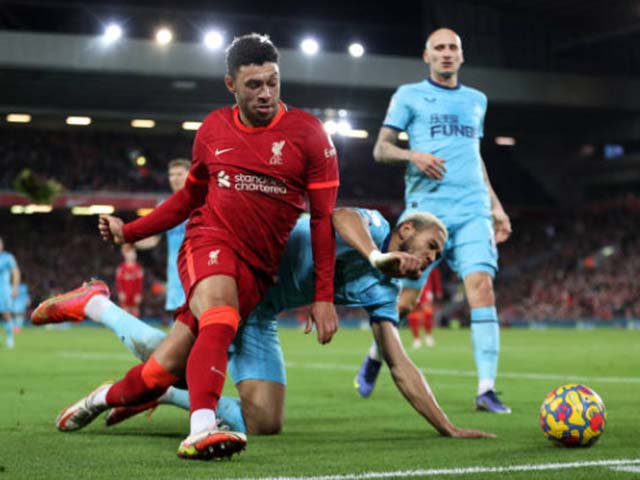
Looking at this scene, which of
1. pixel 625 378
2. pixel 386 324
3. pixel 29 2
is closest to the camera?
pixel 386 324

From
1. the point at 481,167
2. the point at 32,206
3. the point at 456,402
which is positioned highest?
the point at 32,206

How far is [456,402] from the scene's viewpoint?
7504 millimetres

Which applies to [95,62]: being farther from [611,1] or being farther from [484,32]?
[611,1]

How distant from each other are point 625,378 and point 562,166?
35874 mm

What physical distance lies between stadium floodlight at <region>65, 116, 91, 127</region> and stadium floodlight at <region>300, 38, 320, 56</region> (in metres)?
8.59

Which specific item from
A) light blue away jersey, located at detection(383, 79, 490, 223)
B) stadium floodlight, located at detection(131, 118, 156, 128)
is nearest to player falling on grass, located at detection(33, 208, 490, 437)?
light blue away jersey, located at detection(383, 79, 490, 223)

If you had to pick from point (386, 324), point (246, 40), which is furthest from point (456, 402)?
point (246, 40)

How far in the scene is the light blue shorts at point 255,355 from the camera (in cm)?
584

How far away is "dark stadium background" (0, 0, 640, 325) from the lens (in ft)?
105

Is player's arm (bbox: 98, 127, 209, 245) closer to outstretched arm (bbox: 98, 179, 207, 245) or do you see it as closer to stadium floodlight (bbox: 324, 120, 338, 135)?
outstretched arm (bbox: 98, 179, 207, 245)

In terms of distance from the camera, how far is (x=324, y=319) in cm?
478

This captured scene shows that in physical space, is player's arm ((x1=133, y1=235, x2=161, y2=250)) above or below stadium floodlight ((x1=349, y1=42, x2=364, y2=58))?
below

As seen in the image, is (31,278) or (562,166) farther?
(562,166)

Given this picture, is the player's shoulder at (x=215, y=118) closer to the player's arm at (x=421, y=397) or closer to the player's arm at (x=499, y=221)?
the player's arm at (x=421, y=397)
